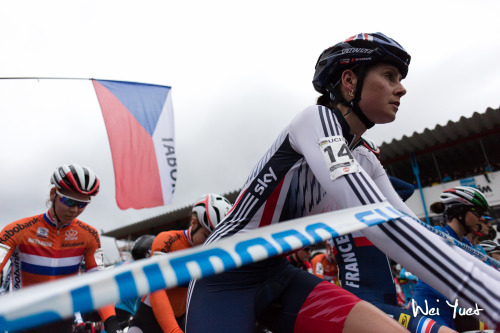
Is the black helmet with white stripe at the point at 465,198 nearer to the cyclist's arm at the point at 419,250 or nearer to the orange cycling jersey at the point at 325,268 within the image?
the cyclist's arm at the point at 419,250

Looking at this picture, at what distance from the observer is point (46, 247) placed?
3.71 metres

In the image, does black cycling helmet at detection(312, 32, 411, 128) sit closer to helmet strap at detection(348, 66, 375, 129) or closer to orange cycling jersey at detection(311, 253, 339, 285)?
helmet strap at detection(348, 66, 375, 129)

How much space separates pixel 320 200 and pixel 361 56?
2.65ft

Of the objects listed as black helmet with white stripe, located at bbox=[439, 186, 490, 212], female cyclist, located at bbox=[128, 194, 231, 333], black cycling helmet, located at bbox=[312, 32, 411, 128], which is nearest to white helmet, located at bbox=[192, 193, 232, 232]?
female cyclist, located at bbox=[128, 194, 231, 333]

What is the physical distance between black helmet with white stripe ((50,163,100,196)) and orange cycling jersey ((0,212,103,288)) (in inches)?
18.1

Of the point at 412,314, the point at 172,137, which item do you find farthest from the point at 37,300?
the point at 172,137

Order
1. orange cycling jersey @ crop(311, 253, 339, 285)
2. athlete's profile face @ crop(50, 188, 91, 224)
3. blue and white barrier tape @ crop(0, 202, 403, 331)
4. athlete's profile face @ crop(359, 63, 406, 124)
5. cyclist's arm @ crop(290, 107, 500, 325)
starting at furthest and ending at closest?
orange cycling jersey @ crop(311, 253, 339, 285) < athlete's profile face @ crop(50, 188, 91, 224) < athlete's profile face @ crop(359, 63, 406, 124) < cyclist's arm @ crop(290, 107, 500, 325) < blue and white barrier tape @ crop(0, 202, 403, 331)

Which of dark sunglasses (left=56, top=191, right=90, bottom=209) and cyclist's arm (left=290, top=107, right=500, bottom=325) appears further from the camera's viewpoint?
dark sunglasses (left=56, top=191, right=90, bottom=209)

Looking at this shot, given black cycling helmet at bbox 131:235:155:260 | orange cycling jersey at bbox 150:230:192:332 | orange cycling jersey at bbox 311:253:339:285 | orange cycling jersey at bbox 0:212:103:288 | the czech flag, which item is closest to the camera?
orange cycling jersey at bbox 150:230:192:332

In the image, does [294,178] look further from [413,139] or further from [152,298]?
[413,139]

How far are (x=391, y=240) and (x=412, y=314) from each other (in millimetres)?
1408

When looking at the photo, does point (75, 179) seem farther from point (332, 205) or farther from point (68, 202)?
point (332, 205)

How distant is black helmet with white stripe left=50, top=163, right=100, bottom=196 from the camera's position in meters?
3.69

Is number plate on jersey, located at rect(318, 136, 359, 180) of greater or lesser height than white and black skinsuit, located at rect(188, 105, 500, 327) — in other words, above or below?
above
